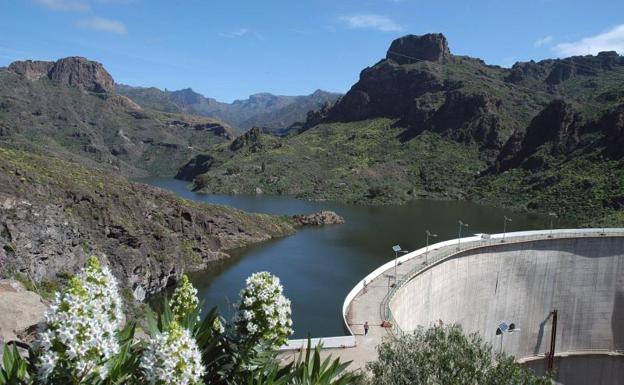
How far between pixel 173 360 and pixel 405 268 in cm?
3094

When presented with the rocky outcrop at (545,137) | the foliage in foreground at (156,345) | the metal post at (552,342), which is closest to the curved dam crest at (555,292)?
the metal post at (552,342)

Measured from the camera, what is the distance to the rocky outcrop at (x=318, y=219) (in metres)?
84.8

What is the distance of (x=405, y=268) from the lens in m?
35.3

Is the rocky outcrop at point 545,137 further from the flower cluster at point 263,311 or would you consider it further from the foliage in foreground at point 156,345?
the flower cluster at point 263,311

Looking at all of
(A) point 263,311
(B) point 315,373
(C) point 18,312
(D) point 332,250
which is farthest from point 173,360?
(D) point 332,250

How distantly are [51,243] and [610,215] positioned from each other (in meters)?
71.6

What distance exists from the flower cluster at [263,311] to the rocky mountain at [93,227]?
22404mm

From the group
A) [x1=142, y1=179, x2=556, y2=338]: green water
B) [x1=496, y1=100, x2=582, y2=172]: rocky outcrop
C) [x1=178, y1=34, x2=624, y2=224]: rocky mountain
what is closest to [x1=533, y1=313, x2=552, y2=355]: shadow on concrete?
[x1=142, y1=179, x2=556, y2=338]: green water

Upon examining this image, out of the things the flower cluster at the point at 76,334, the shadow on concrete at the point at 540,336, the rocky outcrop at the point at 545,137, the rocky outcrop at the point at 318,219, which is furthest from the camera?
the rocky outcrop at the point at 545,137

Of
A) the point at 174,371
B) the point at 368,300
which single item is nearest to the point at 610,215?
the point at 368,300

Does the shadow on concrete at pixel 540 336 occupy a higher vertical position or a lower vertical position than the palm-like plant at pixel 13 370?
lower

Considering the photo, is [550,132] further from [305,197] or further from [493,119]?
[305,197]

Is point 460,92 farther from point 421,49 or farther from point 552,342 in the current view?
point 552,342

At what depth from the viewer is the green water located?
4434cm
